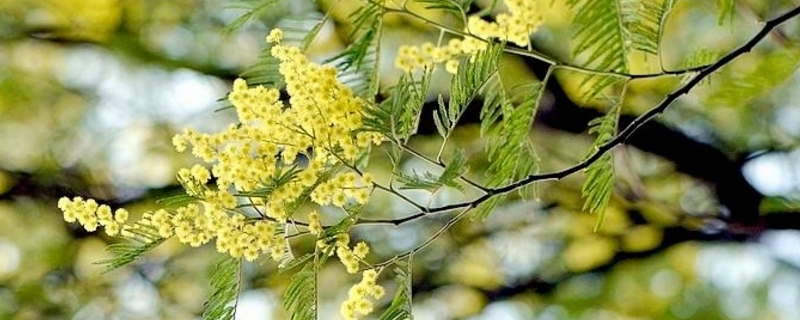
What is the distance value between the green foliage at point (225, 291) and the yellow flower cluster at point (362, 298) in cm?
5

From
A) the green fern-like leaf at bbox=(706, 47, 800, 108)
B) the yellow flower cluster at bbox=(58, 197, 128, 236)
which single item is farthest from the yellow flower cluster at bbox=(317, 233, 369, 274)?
the green fern-like leaf at bbox=(706, 47, 800, 108)

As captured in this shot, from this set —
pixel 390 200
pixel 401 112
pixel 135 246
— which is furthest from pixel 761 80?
pixel 390 200

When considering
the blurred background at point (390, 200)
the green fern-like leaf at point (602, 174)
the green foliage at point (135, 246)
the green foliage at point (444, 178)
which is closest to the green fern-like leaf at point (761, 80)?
the green fern-like leaf at point (602, 174)

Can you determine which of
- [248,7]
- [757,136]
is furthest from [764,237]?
[248,7]

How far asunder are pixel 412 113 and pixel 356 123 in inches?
1.1

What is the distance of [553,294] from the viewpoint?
1.36m

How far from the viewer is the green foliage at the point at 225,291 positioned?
0.47 metres

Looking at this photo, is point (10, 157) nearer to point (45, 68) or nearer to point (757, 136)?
point (45, 68)

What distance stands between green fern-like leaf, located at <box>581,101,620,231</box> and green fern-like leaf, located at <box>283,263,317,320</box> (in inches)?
5.5

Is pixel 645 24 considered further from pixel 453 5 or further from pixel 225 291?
pixel 225 291

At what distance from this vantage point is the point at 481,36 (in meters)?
0.56

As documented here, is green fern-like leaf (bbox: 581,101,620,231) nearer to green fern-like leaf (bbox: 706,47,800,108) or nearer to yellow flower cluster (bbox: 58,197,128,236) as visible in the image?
green fern-like leaf (bbox: 706,47,800,108)

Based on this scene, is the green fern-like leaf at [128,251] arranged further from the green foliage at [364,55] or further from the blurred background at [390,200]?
the blurred background at [390,200]

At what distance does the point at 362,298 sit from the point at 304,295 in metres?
0.04
